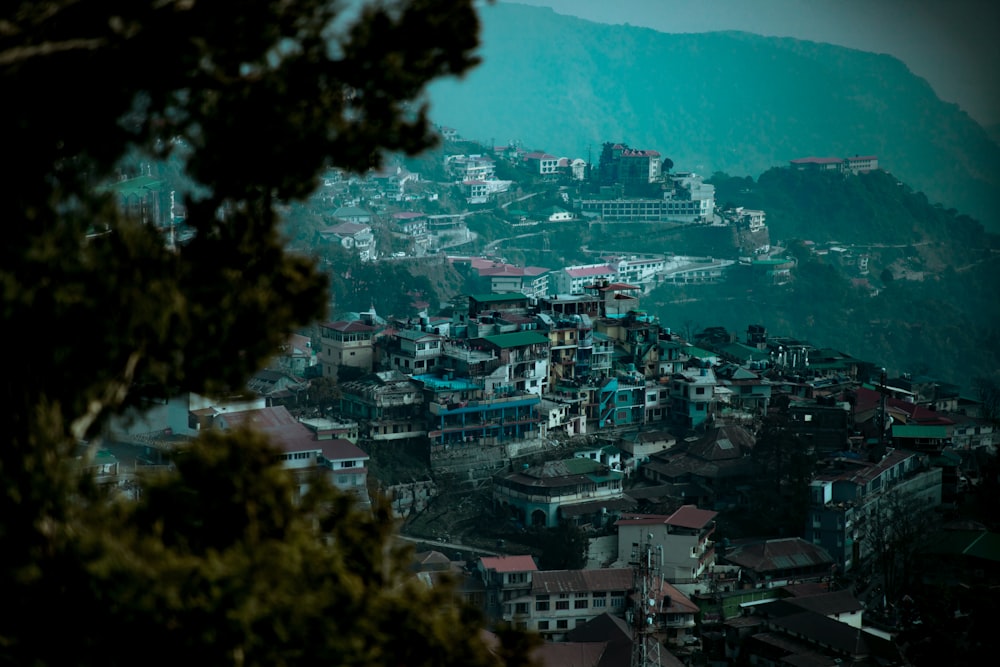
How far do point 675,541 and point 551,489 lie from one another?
7.06ft

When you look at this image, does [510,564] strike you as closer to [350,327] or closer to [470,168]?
[350,327]

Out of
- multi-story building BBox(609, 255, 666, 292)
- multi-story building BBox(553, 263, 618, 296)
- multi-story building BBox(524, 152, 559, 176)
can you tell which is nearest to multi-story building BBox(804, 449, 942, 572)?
multi-story building BBox(553, 263, 618, 296)

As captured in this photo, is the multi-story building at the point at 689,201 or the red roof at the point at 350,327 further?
the multi-story building at the point at 689,201

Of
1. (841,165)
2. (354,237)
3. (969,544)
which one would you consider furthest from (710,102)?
(969,544)

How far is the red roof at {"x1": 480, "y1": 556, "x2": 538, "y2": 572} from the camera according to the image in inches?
593

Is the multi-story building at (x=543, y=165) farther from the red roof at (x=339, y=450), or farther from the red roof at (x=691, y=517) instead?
the red roof at (x=691, y=517)

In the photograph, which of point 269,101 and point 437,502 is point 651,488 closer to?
point 437,502

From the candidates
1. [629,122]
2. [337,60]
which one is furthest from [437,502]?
[629,122]

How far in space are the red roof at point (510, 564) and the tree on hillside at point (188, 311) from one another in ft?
39.4

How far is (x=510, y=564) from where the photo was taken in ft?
50.0

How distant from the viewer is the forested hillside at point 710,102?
284 feet

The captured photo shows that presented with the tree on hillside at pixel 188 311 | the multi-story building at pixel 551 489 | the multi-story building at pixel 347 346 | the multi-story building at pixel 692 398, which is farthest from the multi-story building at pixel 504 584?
the tree on hillside at pixel 188 311

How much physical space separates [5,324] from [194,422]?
14856 millimetres

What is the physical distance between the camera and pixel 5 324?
264 centimetres
